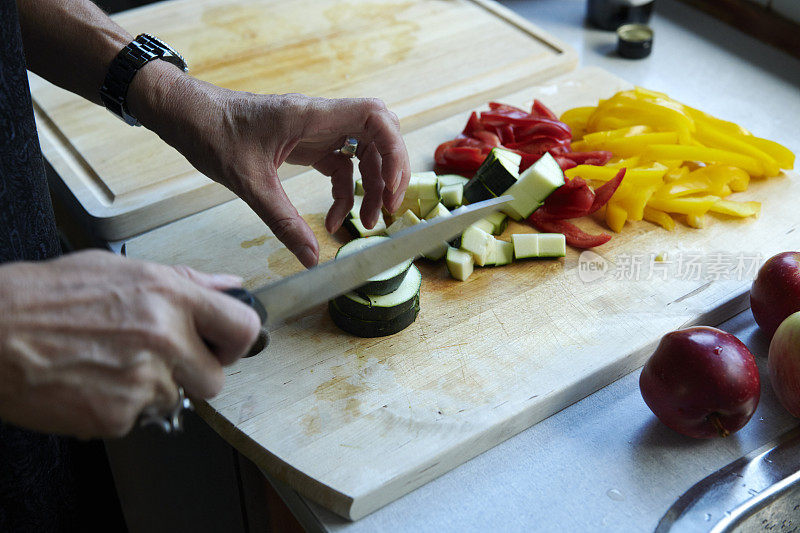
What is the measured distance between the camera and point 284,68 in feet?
7.80

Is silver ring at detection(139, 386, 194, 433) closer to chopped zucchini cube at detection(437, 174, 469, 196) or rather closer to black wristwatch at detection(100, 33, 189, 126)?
black wristwatch at detection(100, 33, 189, 126)

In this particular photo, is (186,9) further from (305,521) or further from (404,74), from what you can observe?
(305,521)

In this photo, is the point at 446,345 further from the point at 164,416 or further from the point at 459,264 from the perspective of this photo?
the point at 164,416

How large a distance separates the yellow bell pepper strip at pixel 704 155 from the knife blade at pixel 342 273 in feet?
2.30

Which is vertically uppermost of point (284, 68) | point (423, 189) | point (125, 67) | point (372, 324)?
point (125, 67)

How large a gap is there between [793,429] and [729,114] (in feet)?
4.34

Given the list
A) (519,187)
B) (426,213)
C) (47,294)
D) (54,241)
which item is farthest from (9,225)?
(519,187)

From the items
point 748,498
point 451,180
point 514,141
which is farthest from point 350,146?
point 748,498

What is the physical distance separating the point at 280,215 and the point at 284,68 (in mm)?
1052

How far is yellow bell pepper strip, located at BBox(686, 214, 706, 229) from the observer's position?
1.82 meters

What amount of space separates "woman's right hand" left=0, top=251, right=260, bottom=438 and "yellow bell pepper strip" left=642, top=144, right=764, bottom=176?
53.5 inches

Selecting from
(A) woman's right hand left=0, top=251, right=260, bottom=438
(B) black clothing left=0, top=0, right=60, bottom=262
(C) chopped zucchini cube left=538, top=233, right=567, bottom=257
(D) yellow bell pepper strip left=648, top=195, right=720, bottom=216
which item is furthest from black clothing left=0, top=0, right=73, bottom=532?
(D) yellow bell pepper strip left=648, top=195, right=720, bottom=216

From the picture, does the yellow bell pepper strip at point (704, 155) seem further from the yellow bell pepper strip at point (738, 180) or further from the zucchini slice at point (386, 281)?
the zucchini slice at point (386, 281)

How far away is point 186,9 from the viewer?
105 inches
